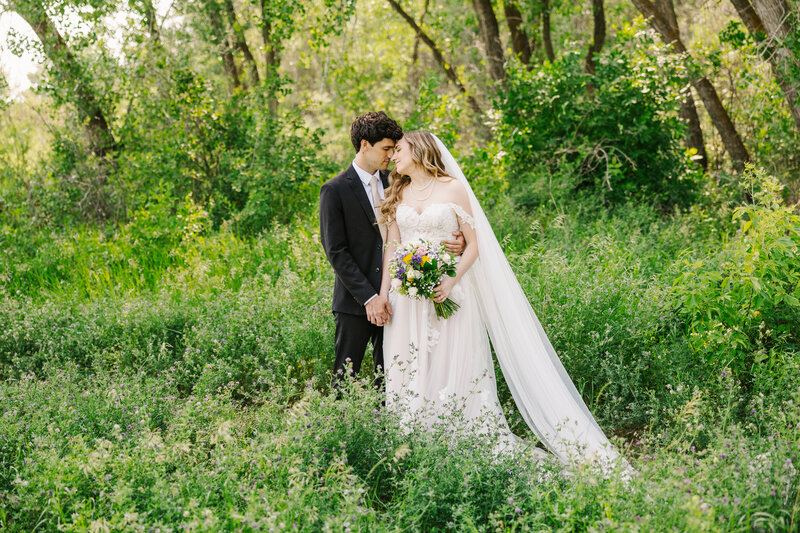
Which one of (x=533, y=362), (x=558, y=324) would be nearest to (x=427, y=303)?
(x=533, y=362)

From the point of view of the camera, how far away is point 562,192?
314 inches

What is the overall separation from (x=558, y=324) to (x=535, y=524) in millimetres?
2205

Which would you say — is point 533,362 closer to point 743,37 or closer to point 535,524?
point 535,524

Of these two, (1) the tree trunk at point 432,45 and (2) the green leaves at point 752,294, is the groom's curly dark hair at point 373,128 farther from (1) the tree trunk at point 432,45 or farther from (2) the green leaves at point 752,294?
(1) the tree trunk at point 432,45

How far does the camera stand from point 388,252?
432cm

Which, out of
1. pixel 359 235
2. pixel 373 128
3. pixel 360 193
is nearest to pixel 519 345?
pixel 359 235

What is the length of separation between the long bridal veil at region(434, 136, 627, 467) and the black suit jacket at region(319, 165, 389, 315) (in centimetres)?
65

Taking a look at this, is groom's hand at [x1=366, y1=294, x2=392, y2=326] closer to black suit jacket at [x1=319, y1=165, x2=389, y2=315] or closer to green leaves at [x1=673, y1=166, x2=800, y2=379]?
black suit jacket at [x1=319, y1=165, x2=389, y2=315]

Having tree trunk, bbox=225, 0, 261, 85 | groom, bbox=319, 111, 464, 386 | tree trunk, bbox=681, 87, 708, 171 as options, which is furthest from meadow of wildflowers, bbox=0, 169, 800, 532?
tree trunk, bbox=225, 0, 261, 85

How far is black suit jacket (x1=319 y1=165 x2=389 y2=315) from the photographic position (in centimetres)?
422

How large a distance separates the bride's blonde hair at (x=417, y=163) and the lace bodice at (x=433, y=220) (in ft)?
0.29

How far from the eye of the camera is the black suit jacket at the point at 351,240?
13.8 feet

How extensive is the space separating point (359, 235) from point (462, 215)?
68 centimetres

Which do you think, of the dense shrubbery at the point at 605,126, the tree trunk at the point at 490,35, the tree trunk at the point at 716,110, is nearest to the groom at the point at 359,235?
the dense shrubbery at the point at 605,126
